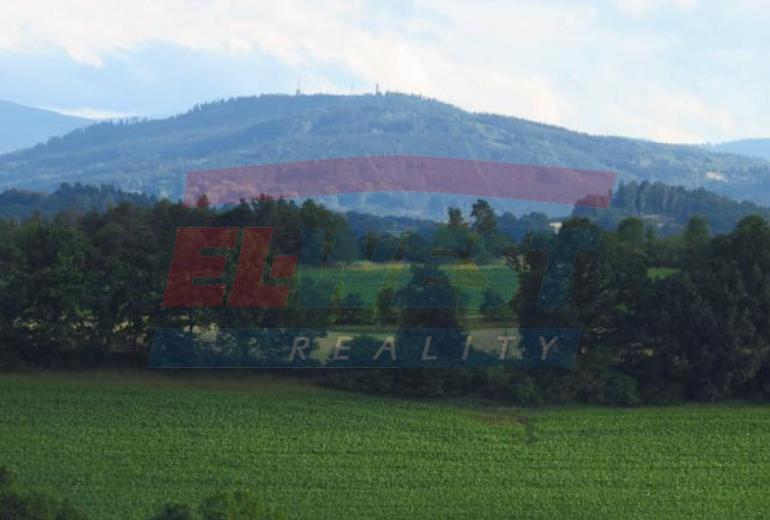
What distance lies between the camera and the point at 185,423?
2164 centimetres

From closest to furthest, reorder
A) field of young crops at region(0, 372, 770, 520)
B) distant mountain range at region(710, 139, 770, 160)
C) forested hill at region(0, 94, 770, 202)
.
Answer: field of young crops at region(0, 372, 770, 520) → forested hill at region(0, 94, 770, 202) → distant mountain range at region(710, 139, 770, 160)

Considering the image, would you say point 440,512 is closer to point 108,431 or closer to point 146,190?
point 108,431

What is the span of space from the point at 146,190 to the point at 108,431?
6118cm

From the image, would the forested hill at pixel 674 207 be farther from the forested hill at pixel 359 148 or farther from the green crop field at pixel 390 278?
the green crop field at pixel 390 278

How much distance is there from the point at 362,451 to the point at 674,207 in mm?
41871

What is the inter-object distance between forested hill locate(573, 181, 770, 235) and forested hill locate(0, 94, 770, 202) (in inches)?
843

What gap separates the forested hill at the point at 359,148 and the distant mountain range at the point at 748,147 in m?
62.1

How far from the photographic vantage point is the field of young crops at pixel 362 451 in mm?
18281

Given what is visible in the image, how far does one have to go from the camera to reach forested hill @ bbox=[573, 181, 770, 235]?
166ft

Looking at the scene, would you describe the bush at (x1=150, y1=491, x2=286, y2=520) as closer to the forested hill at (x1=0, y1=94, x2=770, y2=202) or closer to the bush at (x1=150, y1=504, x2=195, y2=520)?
the bush at (x1=150, y1=504, x2=195, y2=520)

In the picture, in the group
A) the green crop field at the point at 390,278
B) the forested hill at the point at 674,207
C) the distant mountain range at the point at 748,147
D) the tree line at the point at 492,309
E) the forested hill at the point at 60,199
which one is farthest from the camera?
the distant mountain range at the point at 748,147

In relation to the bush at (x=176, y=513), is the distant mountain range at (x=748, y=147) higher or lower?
higher

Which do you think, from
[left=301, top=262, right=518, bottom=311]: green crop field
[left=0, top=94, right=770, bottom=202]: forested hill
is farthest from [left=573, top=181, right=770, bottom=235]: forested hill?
[left=301, top=262, right=518, bottom=311]: green crop field

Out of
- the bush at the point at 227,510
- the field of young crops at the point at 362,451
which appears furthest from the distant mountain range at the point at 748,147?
the bush at the point at 227,510
